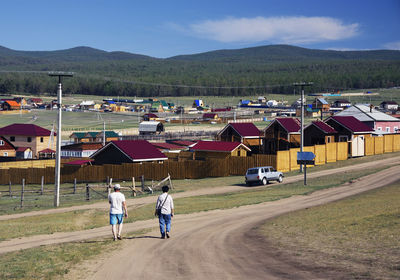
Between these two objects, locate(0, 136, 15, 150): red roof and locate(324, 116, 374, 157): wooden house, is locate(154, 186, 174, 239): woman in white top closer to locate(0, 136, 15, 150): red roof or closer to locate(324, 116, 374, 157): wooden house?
locate(324, 116, 374, 157): wooden house

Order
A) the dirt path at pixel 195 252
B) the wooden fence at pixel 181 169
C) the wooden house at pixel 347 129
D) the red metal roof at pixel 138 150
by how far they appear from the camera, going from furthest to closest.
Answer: the wooden house at pixel 347 129 < the red metal roof at pixel 138 150 < the wooden fence at pixel 181 169 < the dirt path at pixel 195 252

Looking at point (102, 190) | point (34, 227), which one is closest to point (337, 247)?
point (34, 227)

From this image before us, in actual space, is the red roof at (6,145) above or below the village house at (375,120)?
below

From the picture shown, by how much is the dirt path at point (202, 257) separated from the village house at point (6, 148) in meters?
60.0

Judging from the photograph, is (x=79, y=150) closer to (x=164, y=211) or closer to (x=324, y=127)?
(x=324, y=127)

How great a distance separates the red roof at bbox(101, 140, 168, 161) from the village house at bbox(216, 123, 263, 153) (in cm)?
1570

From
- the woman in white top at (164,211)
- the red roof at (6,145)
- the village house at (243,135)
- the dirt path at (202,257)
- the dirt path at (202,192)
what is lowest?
the dirt path at (202,192)

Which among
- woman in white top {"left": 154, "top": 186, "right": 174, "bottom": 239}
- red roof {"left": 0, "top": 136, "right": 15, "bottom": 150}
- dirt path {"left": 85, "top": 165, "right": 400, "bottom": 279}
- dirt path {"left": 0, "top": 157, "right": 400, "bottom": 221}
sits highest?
red roof {"left": 0, "top": 136, "right": 15, "bottom": 150}

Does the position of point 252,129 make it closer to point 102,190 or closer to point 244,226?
A: point 102,190

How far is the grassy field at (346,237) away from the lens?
1234 cm

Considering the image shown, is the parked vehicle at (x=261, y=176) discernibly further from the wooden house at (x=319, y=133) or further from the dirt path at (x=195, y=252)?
the wooden house at (x=319, y=133)

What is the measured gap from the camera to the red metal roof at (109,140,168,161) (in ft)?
182

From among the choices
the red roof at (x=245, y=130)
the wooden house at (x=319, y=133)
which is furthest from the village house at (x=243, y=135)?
the wooden house at (x=319, y=133)

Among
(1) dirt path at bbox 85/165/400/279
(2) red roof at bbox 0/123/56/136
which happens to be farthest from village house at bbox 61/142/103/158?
(1) dirt path at bbox 85/165/400/279
